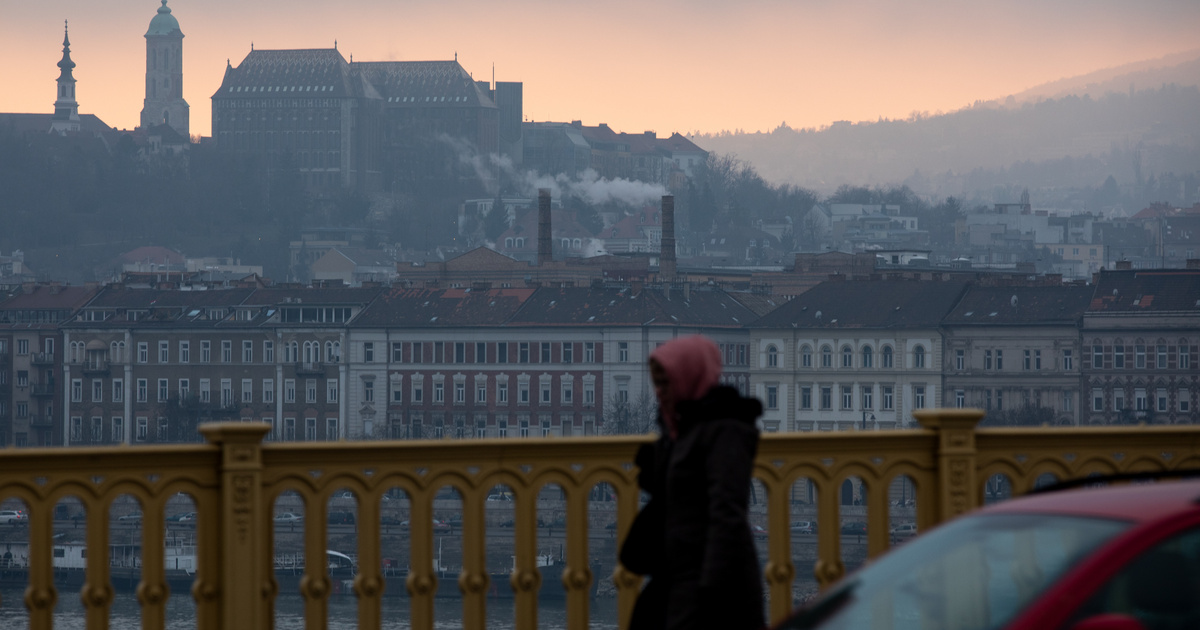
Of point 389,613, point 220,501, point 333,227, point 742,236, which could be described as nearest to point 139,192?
point 333,227

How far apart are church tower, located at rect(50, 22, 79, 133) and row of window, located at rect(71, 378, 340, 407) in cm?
8940

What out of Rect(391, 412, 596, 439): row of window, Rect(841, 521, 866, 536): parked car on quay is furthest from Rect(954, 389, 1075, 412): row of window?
Rect(841, 521, 866, 536): parked car on quay

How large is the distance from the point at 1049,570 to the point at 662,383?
1.16 m

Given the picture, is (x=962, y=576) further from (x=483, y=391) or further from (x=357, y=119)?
(x=357, y=119)

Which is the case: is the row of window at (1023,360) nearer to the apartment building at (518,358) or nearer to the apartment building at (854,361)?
the apartment building at (854,361)

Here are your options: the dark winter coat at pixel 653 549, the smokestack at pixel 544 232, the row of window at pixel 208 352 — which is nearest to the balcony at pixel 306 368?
the row of window at pixel 208 352

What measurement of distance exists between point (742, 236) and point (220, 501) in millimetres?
146975

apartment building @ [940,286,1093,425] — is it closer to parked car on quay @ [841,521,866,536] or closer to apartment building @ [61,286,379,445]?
parked car on quay @ [841,521,866,536]

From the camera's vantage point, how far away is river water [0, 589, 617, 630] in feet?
70.1

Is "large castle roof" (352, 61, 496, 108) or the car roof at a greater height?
"large castle roof" (352, 61, 496, 108)

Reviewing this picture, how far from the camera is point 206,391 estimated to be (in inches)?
3002

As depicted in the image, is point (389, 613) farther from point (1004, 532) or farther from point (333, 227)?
point (333, 227)

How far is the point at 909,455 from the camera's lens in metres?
5.71

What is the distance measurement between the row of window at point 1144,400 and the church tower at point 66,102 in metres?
118
